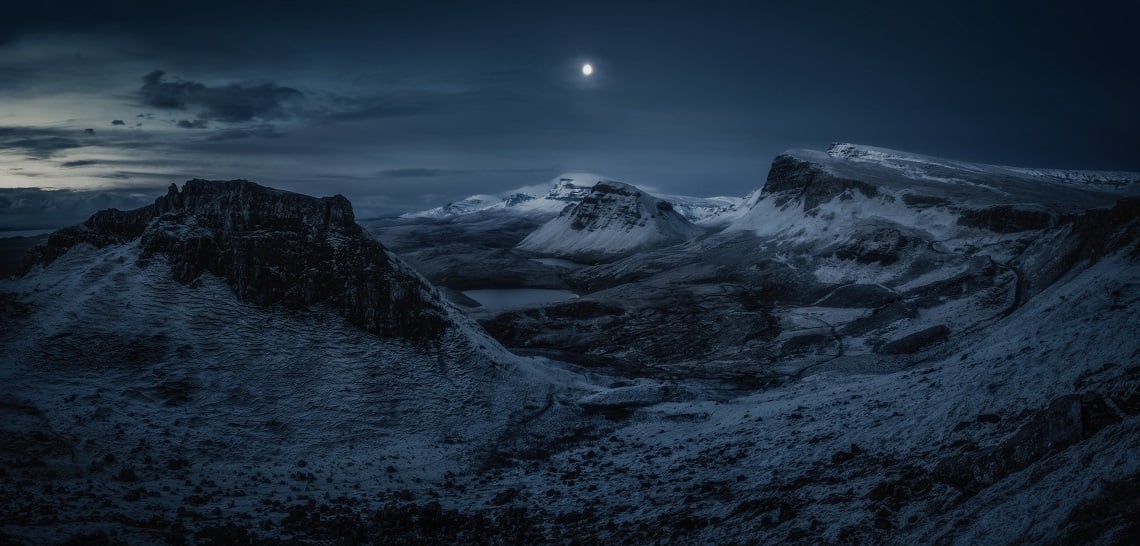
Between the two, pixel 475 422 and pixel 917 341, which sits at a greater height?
pixel 917 341

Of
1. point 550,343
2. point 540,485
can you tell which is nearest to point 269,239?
point 540,485

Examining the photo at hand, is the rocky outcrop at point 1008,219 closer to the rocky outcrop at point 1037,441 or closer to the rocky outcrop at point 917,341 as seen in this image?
the rocky outcrop at point 917,341

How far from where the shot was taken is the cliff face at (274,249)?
35469 millimetres

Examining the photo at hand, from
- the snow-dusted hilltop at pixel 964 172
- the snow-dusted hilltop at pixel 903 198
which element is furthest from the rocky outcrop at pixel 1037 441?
the snow-dusted hilltop at pixel 964 172

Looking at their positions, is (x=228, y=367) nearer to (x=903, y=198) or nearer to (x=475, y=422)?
(x=475, y=422)

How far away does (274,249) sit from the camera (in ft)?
120

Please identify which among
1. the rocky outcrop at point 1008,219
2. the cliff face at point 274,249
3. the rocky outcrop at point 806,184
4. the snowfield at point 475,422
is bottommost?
the snowfield at point 475,422

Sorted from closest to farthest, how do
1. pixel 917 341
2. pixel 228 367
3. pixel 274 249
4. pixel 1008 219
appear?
pixel 228 367 → pixel 274 249 → pixel 917 341 → pixel 1008 219

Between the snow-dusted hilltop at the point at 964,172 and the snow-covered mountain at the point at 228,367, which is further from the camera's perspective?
the snow-dusted hilltop at the point at 964,172

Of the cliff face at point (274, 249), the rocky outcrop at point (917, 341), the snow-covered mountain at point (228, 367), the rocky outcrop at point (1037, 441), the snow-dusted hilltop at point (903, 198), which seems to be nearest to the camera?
the rocky outcrop at point (1037, 441)

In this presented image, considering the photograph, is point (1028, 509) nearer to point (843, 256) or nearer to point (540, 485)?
point (540, 485)

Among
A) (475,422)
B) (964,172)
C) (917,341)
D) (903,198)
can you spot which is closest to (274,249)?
(475,422)

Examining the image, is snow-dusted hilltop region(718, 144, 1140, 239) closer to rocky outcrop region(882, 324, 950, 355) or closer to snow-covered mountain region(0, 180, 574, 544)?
rocky outcrop region(882, 324, 950, 355)

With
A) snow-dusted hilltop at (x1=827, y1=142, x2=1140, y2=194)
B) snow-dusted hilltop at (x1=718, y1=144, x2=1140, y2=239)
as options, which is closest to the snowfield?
snow-dusted hilltop at (x1=718, y1=144, x2=1140, y2=239)
